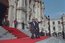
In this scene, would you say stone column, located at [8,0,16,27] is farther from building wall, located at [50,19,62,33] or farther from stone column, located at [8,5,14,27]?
building wall, located at [50,19,62,33]

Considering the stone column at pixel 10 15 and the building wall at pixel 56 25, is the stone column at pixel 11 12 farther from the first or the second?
the building wall at pixel 56 25

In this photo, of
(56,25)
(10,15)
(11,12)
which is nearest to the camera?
(10,15)

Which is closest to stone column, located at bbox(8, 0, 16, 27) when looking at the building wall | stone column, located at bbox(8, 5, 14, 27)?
stone column, located at bbox(8, 5, 14, 27)

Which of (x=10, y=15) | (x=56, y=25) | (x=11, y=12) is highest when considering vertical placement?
(x=11, y=12)

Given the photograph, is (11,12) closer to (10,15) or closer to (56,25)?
(10,15)

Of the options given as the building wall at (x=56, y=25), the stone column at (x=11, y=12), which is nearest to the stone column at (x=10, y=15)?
the stone column at (x=11, y=12)

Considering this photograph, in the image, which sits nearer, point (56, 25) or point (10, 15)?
point (10, 15)

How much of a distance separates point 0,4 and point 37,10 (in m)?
26.5

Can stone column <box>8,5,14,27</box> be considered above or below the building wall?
above

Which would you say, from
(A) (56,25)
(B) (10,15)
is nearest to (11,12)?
(B) (10,15)

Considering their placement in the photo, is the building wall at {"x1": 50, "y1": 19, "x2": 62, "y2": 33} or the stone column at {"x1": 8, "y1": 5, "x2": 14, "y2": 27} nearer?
the stone column at {"x1": 8, "y1": 5, "x2": 14, "y2": 27}

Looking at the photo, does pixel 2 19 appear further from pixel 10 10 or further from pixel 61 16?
pixel 61 16

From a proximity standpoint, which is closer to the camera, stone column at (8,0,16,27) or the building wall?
stone column at (8,0,16,27)

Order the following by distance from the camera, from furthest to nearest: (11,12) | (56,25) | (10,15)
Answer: (56,25) → (11,12) → (10,15)
